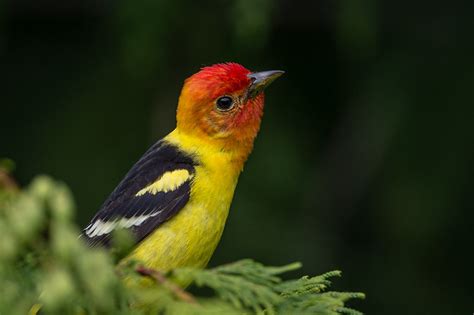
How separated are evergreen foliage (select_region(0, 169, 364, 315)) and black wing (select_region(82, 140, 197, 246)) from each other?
123 cm

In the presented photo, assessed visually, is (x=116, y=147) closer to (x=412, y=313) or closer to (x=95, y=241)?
(x=95, y=241)

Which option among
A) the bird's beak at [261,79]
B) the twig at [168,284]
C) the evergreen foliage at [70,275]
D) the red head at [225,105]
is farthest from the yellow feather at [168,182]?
the twig at [168,284]

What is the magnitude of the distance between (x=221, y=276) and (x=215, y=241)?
53.5 inches

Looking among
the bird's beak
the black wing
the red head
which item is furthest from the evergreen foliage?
the bird's beak

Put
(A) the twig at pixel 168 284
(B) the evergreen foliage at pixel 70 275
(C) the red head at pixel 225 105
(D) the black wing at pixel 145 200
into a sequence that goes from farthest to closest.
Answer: (C) the red head at pixel 225 105 → (D) the black wing at pixel 145 200 → (A) the twig at pixel 168 284 → (B) the evergreen foliage at pixel 70 275

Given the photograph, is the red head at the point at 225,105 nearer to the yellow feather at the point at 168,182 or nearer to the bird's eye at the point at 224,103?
the bird's eye at the point at 224,103

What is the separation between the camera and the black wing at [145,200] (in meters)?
3.19

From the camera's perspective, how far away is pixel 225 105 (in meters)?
3.60

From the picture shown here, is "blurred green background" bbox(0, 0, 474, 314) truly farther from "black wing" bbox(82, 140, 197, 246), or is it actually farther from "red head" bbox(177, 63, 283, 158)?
"black wing" bbox(82, 140, 197, 246)

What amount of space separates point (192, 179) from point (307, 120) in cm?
177

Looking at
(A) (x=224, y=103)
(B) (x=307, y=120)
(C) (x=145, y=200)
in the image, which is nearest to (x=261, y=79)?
(A) (x=224, y=103)

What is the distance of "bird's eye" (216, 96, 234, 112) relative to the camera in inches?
141

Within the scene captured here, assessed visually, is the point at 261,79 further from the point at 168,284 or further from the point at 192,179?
the point at 168,284

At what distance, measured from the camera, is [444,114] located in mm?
4488
